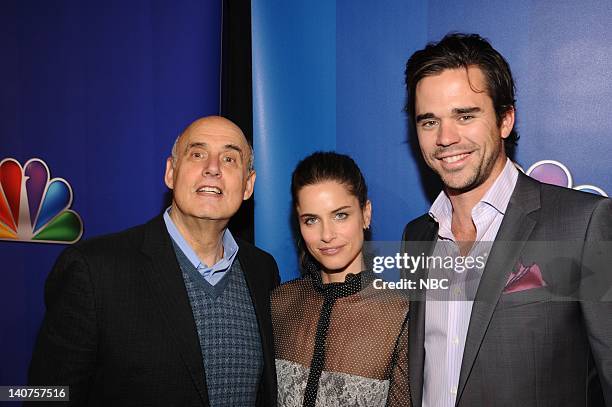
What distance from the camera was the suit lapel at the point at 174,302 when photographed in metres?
1.66

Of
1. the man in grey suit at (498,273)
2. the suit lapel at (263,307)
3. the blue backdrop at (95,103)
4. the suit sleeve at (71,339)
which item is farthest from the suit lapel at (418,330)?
the blue backdrop at (95,103)

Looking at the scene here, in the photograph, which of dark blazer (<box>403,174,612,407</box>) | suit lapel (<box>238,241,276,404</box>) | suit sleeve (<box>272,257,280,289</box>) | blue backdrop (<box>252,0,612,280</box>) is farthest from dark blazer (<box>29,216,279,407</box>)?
dark blazer (<box>403,174,612,407</box>)

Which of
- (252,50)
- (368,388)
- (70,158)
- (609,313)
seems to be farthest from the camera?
(70,158)

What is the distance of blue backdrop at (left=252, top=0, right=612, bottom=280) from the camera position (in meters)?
2.08

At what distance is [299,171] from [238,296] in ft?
1.73

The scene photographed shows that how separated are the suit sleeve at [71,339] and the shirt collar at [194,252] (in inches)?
13.9

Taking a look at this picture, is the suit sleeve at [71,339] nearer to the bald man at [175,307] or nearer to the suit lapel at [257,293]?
the bald man at [175,307]

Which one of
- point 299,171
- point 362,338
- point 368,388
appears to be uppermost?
point 299,171

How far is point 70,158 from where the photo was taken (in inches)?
101

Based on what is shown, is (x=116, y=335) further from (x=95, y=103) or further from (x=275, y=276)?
(x=95, y=103)

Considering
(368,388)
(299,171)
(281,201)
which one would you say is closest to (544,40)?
(299,171)

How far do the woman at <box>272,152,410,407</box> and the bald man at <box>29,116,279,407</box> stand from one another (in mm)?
121

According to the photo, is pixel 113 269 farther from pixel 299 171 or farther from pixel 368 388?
pixel 368 388

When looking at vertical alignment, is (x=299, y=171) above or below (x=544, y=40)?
below
